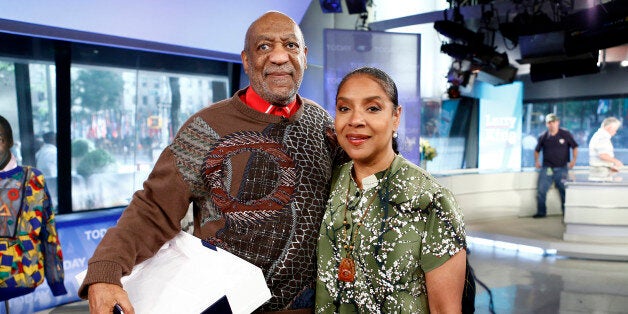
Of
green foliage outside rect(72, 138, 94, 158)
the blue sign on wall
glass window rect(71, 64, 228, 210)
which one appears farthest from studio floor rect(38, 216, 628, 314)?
green foliage outside rect(72, 138, 94, 158)

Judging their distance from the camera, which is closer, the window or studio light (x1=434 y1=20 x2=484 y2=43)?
the window

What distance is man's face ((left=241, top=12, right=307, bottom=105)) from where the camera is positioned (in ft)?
5.28

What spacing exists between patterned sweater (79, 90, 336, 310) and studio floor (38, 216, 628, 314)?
3.19 m

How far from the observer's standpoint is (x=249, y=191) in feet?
5.09

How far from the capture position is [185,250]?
55.7 inches

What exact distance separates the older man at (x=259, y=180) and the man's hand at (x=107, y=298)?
0.19 meters

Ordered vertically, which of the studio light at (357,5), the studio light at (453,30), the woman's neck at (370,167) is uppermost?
the studio light at (357,5)

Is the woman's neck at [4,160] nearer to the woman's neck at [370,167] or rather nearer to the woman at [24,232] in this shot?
the woman at [24,232]

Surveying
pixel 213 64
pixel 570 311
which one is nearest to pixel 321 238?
pixel 570 311

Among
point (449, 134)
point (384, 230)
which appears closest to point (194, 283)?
point (384, 230)

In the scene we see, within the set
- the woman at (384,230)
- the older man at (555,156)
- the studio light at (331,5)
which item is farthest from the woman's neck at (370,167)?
the older man at (555,156)

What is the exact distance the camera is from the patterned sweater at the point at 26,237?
3.31 metres

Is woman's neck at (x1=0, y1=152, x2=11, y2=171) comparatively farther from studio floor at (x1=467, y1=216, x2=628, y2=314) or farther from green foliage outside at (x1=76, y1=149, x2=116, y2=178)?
studio floor at (x1=467, y1=216, x2=628, y2=314)

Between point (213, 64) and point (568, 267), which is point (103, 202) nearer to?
point (213, 64)
